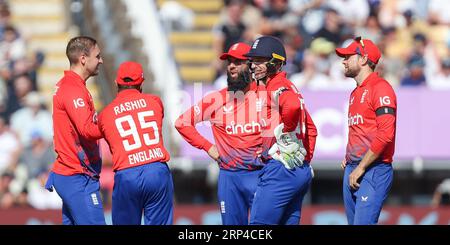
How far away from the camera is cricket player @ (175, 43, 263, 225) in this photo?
12.6 metres

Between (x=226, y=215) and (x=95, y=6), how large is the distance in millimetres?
9482

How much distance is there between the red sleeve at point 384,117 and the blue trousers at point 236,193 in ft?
5.66

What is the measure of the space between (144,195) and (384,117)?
242 centimetres

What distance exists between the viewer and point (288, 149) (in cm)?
1141

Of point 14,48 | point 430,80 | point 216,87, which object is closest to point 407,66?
point 430,80

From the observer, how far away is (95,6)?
69.9 feet

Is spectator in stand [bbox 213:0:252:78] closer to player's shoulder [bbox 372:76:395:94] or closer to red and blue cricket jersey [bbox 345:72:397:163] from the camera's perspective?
red and blue cricket jersey [bbox 345:72:397:163]

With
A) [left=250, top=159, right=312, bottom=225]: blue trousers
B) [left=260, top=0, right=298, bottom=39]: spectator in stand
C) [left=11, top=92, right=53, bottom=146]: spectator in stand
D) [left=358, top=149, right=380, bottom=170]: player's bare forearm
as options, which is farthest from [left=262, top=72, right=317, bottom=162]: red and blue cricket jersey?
[left=260, top=0, right=298, bottom=39]: spectator in stand

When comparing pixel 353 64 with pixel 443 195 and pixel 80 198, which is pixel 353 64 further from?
pixel 443 195

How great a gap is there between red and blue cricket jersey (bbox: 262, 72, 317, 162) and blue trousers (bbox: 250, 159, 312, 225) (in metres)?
0.25

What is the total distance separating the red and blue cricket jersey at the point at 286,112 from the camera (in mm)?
11211

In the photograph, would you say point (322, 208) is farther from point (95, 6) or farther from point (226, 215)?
point (95, 6)

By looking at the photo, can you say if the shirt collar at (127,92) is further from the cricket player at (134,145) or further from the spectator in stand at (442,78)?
the spectator in stand at (442,78)
